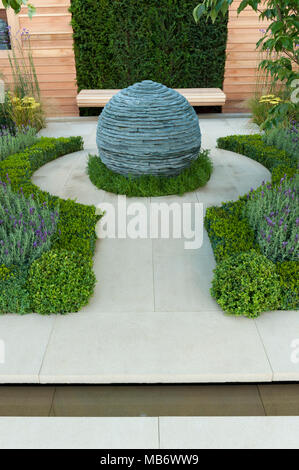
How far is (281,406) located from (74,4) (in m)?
10.2

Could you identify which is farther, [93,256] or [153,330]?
[93,256]

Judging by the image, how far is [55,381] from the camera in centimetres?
303

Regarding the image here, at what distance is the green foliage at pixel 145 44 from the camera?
31.8 ft

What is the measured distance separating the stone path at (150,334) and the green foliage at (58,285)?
0.10 m

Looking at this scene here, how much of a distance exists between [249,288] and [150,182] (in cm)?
261

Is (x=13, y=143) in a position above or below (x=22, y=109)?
below

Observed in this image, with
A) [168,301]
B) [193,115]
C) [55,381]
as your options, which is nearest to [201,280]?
[168,301]

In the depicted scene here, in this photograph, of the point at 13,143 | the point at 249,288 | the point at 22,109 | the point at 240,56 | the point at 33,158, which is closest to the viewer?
the point at 249,288

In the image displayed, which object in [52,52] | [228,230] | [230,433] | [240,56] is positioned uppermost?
[52,52]

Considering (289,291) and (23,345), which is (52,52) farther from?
(289,291)

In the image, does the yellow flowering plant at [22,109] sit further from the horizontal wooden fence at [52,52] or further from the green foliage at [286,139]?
the green foliage at [286,139]

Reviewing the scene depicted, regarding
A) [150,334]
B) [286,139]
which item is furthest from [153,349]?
[286,139]

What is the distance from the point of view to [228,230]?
14.2 feet
